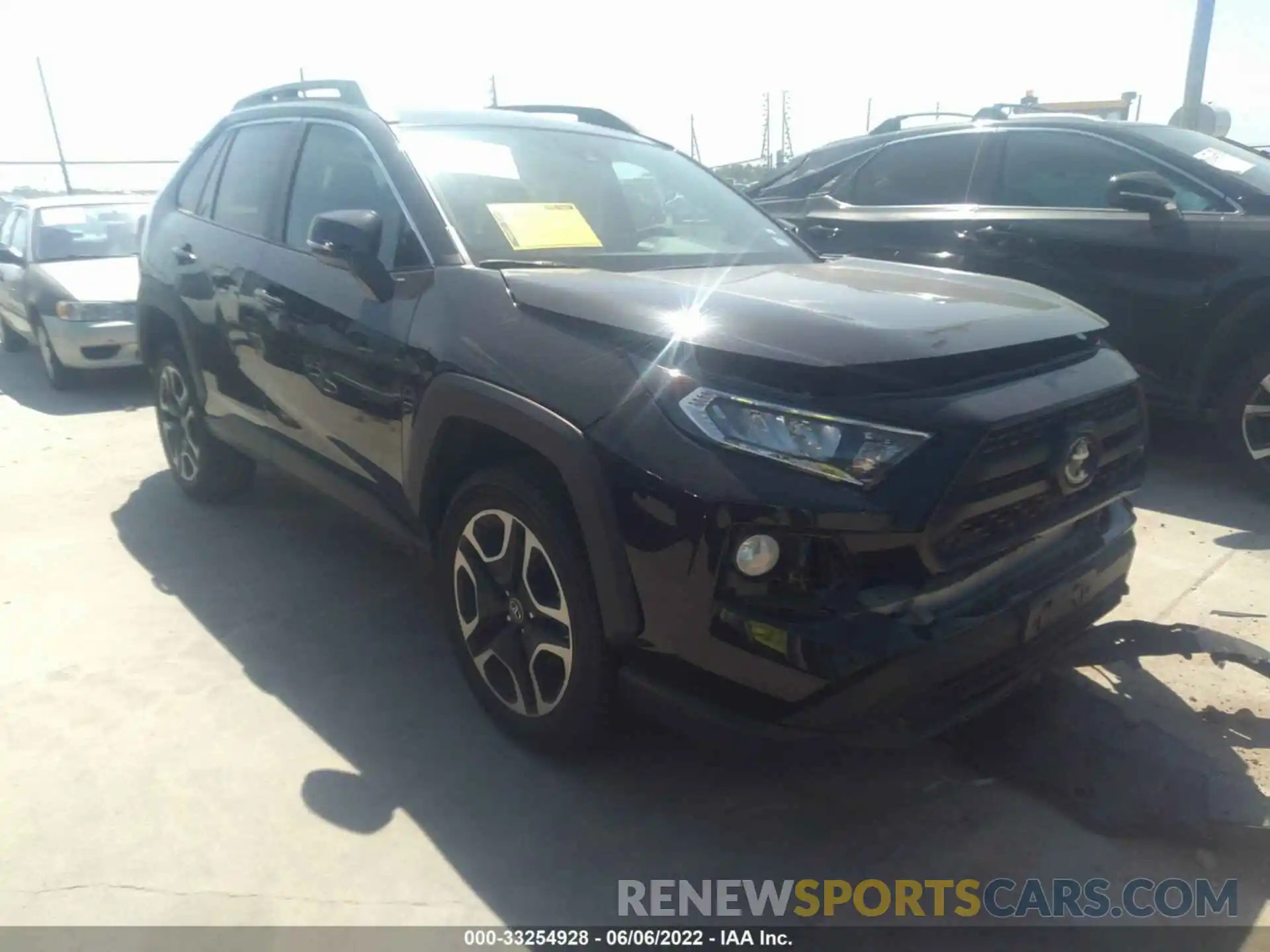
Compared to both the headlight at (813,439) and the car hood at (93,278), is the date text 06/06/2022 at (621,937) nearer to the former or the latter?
the headlight at (813,439)

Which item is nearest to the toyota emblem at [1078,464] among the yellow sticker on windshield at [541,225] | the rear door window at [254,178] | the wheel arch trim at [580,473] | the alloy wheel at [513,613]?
the wheel arch trim at [580,473]

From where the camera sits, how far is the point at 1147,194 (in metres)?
4.62

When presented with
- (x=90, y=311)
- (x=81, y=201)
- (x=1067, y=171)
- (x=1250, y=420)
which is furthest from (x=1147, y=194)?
(x=81, y=201)

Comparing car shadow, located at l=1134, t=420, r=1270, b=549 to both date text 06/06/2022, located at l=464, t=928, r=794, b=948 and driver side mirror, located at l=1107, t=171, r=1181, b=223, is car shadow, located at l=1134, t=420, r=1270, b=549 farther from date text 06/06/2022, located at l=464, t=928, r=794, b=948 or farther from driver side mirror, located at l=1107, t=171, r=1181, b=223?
date text 06/06/2022, located at l=464, t=928, r=794, b=948

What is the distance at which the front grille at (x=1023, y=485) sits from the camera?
6.91 feet

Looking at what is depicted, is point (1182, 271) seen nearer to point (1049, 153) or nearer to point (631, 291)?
point (1049, 153)

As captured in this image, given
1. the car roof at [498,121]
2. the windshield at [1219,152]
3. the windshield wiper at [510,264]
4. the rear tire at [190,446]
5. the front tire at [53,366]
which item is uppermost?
the car roof at [498,121]

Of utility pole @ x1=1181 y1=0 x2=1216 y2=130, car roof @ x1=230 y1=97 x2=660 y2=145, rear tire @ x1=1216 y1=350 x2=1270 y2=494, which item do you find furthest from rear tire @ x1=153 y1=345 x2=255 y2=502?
utility pole @ x1=1181 y1=0 x2=1216 y2=130

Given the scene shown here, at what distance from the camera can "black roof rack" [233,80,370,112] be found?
357 cm

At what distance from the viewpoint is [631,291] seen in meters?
2.55

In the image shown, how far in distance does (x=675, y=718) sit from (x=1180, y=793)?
1362 millimetres

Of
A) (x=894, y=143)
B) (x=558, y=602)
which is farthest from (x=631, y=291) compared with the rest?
(x=894, y=143)

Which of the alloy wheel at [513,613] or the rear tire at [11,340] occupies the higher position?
the alloy wheel at [513,613]

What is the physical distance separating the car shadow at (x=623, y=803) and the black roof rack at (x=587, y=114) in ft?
7.32
